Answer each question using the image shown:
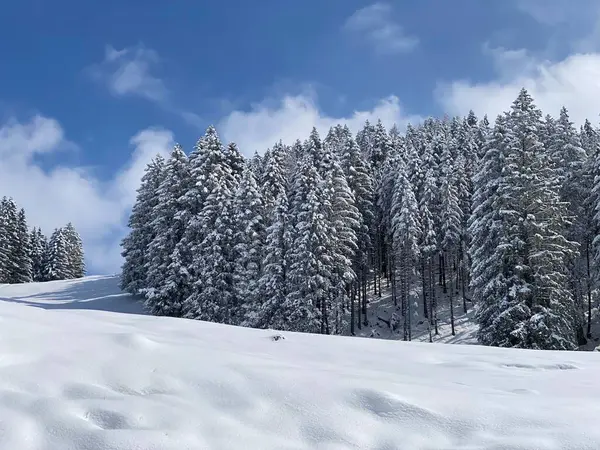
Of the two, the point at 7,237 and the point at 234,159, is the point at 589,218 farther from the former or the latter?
the point at 7,237

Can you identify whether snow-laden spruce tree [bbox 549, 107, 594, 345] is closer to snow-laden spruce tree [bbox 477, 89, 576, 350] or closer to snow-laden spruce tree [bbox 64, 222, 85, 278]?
snow-laden spruce tree [bbox 477, 89, 576, 350]

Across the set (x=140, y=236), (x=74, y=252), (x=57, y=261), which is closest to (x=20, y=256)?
(x=57, y=261)

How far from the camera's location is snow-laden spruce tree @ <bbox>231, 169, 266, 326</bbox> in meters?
34.1

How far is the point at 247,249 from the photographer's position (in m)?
35.8

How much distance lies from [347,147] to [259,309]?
68.8ft

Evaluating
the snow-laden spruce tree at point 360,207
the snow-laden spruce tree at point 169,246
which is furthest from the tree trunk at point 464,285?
the snow-laden spruce tree at point 169,246

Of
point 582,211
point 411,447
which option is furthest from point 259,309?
point 411,447

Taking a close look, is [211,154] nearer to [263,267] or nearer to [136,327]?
[263,267]

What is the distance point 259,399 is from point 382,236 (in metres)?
50.1

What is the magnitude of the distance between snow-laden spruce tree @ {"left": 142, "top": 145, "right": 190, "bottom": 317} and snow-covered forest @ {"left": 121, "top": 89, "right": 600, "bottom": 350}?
0.12m

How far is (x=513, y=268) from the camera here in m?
25.0

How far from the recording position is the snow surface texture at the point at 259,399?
528 centimetres

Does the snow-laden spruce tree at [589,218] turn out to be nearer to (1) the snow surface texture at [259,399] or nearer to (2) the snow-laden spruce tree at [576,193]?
(2) the snow-laden spruce tree at [576,193]

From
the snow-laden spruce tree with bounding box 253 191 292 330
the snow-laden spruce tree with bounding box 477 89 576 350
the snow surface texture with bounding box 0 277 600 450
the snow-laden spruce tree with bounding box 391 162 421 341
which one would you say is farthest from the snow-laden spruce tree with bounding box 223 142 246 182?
the snow surface texture with bounding box 0 277 600 450
